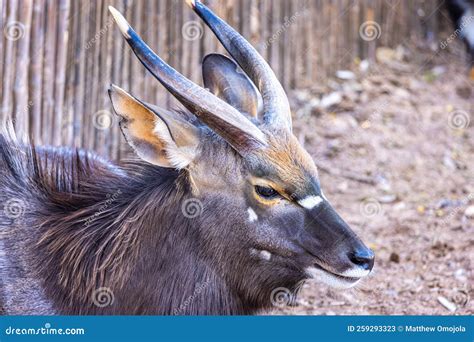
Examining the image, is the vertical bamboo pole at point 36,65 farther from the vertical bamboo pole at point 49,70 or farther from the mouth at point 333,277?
the mouth at point 333,277

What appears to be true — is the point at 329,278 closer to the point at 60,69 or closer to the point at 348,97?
the point at 60,69

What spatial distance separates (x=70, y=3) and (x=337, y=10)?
4.86m

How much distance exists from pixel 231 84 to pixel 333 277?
1954 mm

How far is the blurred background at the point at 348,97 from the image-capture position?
8984 mm

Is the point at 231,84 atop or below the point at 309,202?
atop

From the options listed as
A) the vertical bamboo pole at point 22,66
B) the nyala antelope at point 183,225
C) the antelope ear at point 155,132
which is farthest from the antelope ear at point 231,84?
the vertical bamboo pole at point 22,66

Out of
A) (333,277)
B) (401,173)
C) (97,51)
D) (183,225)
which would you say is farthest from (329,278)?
(401,173)

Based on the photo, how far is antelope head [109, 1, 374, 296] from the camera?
19.8 feet

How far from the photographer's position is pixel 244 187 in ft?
20.3

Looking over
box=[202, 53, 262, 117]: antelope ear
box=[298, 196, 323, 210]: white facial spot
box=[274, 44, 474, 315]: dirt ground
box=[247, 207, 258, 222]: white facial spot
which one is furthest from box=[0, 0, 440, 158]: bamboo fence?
box=[298, 196, 323, 210]: white facial spot

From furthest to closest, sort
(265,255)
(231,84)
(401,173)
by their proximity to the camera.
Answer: (401,173), (231,84), (265,255)

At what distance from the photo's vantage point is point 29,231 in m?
6.65
